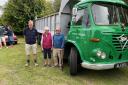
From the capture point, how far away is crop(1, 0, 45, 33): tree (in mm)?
24359

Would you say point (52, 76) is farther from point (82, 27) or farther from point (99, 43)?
point (99, 43)

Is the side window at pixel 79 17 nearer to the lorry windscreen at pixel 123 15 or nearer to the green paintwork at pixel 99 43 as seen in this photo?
the green paintwork at pixel 99 43

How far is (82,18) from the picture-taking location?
312 inches

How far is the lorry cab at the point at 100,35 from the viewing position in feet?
23.6

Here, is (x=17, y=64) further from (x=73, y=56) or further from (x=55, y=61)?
(x=73, y=56)

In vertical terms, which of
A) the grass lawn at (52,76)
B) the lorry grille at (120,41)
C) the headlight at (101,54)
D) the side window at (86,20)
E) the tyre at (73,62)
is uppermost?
the side window at (86,20)

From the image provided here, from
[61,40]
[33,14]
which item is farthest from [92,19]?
[33,14]

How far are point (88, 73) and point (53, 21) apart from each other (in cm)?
350

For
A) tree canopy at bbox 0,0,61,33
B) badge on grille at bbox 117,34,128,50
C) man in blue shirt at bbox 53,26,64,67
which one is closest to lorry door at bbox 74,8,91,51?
badge on grille at bbox 117,34,128,50

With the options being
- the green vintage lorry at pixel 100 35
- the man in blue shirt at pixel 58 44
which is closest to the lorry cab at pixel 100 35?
the green vintage lorry at pixel 100 35

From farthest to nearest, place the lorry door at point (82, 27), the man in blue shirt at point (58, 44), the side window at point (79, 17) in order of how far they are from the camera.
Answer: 1. the man in blue shirt at point (58, 44)
2. the side window at point (79, 17)
3. the lorry door at point (82, 27)

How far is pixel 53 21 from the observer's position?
37.0 ft

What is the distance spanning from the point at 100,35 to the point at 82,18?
1089mm

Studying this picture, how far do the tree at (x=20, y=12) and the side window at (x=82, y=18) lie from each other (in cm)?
1646
